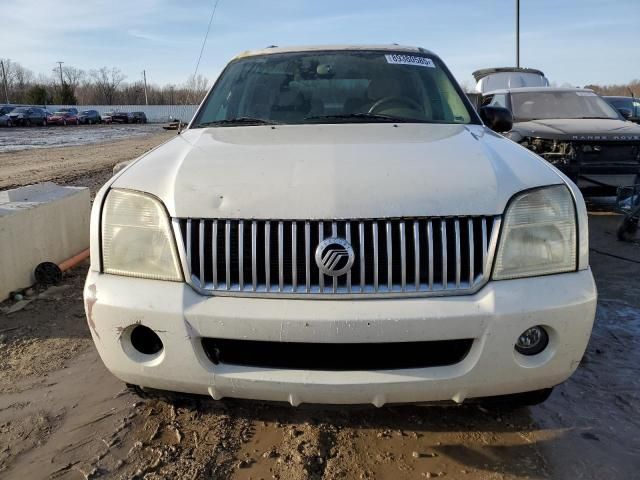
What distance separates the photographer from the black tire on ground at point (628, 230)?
6062mm

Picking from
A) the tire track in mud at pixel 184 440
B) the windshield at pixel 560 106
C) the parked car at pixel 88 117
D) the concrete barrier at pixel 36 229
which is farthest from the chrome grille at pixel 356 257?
the parked car at pixel 88 117

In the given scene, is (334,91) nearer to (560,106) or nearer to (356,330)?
(356,330)

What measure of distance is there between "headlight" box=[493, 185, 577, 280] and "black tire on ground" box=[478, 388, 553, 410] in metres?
0.55

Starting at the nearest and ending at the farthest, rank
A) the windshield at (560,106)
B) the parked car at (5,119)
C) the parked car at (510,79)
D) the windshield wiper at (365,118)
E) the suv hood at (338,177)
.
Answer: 1. the suv hood at (338,177)
2. the windshield wiper at (365,118)
3. the windshield at (560,106)
4. the parked car at (510,79)
5. the parked car at (5,119)

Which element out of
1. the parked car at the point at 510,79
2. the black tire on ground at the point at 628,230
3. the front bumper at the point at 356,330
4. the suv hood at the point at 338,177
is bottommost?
the black tire on ground at the point at 628,230

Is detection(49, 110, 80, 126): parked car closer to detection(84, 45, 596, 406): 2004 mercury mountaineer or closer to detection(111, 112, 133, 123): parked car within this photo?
detection(111, 112, 133, 123): parked car

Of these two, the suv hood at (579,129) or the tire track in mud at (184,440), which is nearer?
the tire track in mud at (184,440)

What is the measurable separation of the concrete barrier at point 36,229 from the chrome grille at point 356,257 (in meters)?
2.61

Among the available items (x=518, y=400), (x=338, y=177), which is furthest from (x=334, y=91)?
(x=518, y=400)

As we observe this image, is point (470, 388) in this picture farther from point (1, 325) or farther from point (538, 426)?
point (1, 325)

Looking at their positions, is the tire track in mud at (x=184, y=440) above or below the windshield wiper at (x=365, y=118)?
below

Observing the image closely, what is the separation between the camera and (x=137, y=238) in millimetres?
2148

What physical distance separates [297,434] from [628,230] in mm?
5197

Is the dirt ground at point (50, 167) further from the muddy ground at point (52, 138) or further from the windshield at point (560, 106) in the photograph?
the windshield at point (560, 106)
